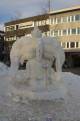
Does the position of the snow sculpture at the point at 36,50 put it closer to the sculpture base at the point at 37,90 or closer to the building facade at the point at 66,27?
the sculpture base at the point at 37,90

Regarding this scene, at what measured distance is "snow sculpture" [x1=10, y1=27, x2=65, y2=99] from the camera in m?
9.41

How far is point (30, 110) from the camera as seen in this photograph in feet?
25.7

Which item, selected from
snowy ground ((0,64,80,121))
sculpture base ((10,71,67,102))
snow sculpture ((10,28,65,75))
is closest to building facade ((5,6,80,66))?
sculpture base ((10,71,67,102))

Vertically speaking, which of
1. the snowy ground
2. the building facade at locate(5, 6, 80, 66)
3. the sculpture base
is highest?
the building facade at locate(5, 6, 80, 66)

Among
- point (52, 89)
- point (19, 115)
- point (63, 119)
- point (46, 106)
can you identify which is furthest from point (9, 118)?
point (52, 89)

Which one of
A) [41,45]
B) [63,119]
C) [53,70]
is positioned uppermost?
[41,45]

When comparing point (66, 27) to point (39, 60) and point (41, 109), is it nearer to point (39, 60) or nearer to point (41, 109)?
point (39, 60)

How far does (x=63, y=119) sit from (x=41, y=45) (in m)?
2.73

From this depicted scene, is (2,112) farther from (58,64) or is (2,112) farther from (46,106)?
(58,64)

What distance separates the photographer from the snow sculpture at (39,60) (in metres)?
9.41

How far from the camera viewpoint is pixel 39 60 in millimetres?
9578

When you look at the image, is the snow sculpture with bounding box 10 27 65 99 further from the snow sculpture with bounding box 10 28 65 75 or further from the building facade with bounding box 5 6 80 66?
the building facade with bounding box 5 6 80 66

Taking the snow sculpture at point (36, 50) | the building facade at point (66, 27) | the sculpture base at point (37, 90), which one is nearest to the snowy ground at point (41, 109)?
the sculpture base at point (37, 90)

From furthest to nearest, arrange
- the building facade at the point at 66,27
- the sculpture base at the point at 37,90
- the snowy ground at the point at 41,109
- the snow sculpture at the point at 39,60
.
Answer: the building facade at the point at 66,27 → the snow sculpture at the point at 39,60 → the sculpture base at the point at 37,90 → the snowy ground at the point at 41,109
